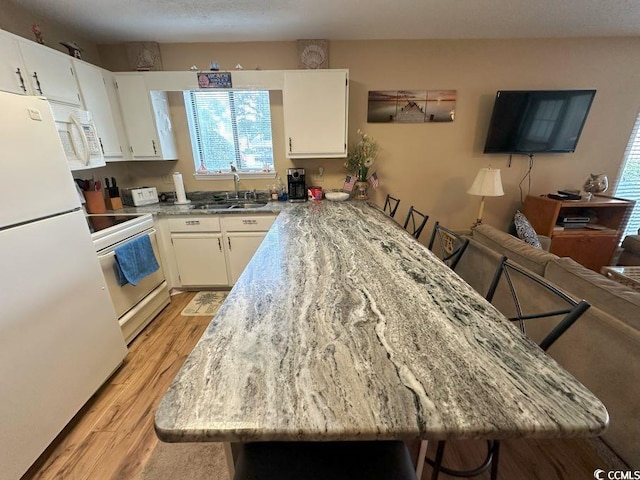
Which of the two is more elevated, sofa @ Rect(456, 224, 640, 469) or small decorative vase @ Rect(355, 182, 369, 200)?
small decorative vase @ Rect(355, 182, 369, 200)

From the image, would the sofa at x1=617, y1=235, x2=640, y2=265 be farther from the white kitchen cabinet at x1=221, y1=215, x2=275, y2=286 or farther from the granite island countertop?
the white kitchen cabinet at x1=221, y1=215, x2=275, y2=286

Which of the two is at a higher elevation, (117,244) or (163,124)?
(163,124)

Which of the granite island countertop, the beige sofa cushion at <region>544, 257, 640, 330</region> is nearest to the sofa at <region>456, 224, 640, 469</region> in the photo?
the beige sofa cushion at <region>544, 257, 640, 330</region>

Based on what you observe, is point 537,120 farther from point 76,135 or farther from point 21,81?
point 21,81

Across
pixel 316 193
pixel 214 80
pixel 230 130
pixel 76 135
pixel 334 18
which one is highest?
pixel 334 18

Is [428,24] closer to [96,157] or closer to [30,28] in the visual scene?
[96,157]

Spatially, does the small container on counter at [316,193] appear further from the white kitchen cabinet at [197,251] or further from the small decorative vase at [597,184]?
the small decorative vase at [597,184]

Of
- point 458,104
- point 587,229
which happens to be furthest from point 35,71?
point 587,229

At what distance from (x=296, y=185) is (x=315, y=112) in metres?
0.79

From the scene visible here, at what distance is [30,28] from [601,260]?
19.2 feet

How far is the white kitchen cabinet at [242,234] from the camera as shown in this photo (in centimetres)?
270

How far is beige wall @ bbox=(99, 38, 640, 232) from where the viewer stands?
9.19ft

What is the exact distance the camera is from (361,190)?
119 inches

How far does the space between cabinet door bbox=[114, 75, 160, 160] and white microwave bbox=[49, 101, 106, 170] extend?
476 millimetres
